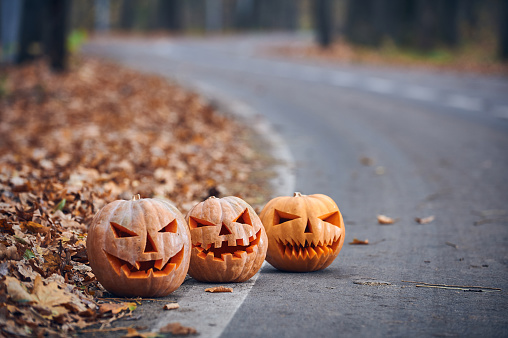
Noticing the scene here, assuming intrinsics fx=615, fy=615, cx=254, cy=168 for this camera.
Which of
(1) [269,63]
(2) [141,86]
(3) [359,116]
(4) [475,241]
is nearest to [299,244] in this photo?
(4) [475,241]

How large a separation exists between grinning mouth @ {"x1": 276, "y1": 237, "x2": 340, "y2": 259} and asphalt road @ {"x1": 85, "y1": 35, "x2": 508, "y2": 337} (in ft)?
0.62

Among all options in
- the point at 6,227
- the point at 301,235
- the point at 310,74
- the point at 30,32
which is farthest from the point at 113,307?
the point at 310,74

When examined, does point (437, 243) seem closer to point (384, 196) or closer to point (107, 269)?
point (384, 196)

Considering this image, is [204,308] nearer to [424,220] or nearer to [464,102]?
[424,220]

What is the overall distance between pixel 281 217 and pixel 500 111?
12638mm

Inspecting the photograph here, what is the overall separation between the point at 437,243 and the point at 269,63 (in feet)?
77.5

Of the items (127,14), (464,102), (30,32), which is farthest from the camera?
(127,14)

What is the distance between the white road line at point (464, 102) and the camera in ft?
57.3

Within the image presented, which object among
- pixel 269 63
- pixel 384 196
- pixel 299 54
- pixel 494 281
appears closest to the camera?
pixel 494 281

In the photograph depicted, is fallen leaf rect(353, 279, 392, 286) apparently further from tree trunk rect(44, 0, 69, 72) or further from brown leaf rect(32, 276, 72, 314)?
tree trunk rect(44, 0, 69, 72)

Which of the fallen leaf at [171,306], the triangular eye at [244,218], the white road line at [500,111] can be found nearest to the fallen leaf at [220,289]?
the fallen leaf at [171,306]

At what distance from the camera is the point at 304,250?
5.71m

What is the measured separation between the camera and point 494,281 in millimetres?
5348

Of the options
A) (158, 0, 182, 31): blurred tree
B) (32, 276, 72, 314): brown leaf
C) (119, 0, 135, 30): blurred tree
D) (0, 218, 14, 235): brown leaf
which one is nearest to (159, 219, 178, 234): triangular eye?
(32, 276, 72, 314): brown leaf
